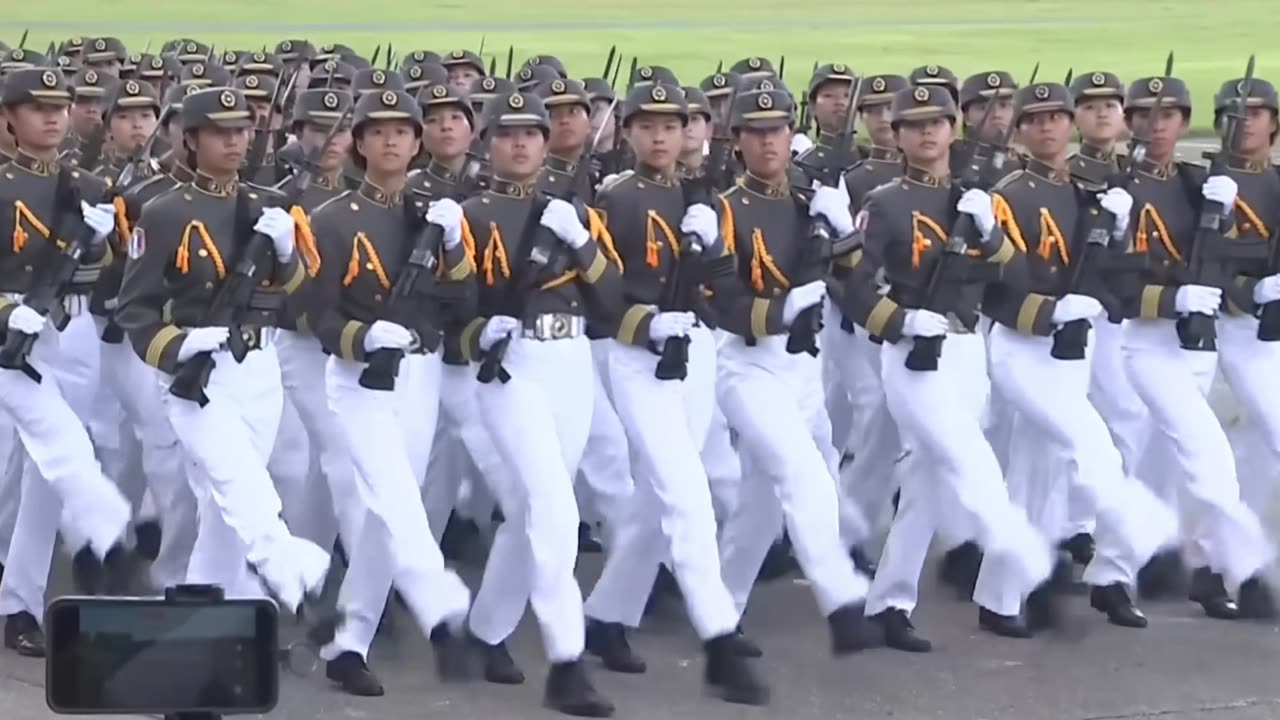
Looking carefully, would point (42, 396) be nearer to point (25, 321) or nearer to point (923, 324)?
point (25, 321)

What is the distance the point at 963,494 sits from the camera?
28.4 feet

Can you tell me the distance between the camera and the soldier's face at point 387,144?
848 centimetres

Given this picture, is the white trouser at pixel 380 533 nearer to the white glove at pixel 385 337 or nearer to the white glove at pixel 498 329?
the white glove at pixel 385 337

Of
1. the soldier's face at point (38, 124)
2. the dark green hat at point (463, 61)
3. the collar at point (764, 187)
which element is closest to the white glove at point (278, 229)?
the soldier's face at point (38, 124)

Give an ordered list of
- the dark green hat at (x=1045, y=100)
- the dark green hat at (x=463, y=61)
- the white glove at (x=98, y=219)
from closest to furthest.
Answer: the white glove at (x=98, y=219), the dark green hat at (x=1045, y=100), the dark green hat at (x=463, y=61)

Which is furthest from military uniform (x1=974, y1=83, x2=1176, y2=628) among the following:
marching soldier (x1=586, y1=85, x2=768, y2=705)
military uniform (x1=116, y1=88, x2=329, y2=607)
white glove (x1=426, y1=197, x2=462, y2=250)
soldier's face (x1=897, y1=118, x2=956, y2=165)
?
military uniform (x1=116, y1=88, x2=329, y2=607)

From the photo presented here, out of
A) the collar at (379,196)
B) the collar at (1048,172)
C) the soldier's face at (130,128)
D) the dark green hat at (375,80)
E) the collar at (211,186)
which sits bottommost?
the collar at (211,186)

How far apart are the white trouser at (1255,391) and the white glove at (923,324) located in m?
1.32

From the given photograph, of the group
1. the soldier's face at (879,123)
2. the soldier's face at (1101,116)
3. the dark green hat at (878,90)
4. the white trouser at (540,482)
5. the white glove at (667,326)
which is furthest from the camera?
the dark green hat at (878,90)

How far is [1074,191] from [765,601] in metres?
1.82

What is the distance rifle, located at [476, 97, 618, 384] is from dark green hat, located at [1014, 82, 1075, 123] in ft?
6.04

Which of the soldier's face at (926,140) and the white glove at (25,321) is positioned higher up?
the soldier's face at (926,140)

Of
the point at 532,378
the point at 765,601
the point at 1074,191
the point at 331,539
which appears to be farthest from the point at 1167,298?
the point at 331,539

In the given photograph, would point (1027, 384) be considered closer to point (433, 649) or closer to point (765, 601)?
point (765, 601)
